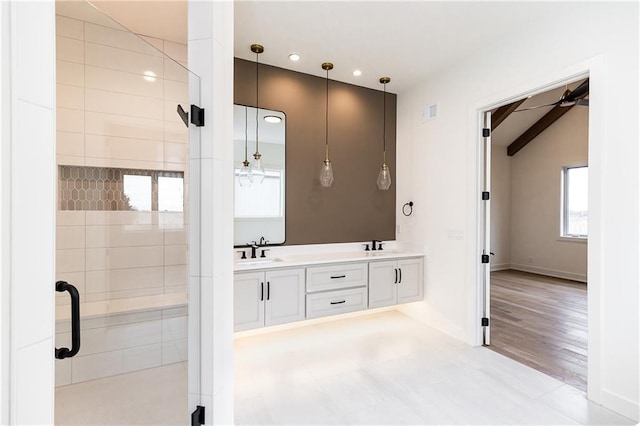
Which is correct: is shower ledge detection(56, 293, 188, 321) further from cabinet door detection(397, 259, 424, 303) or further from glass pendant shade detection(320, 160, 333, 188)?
cabinet door detection(397, 259, 424, 303)

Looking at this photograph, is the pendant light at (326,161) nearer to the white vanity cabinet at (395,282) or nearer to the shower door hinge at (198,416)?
the white vanity cabinet at (395,282)

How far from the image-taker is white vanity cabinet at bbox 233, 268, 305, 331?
2.80m

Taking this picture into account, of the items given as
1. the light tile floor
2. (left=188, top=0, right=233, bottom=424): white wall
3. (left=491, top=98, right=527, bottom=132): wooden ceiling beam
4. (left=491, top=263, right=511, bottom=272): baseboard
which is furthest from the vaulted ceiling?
(left=188, top=0, right=233, bottom=424): white wall

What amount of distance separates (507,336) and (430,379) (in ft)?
4.50

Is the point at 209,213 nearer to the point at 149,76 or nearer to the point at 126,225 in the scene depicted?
the point at 126,225

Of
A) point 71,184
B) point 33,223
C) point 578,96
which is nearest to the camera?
point 33,223

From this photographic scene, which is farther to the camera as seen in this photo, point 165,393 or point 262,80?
point 262,80

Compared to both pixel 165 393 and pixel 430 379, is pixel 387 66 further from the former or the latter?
pixel 165 393

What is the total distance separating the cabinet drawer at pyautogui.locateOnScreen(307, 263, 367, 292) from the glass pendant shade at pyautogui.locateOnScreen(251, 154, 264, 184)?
1.09 m

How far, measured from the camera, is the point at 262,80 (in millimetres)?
3350

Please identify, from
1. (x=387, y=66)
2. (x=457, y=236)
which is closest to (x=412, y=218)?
(x=457, y=236)

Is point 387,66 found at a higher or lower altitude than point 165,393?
higher

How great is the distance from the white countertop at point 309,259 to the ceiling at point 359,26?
205 centimetres

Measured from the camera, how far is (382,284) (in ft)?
11.4
